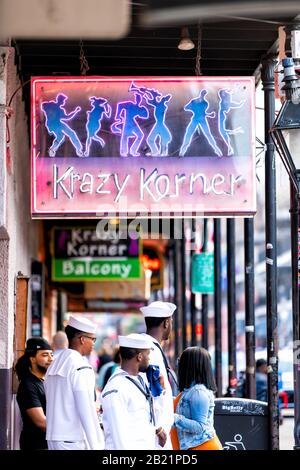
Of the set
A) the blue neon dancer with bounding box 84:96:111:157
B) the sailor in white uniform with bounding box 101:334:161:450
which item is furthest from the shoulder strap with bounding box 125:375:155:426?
the blue neon dancer with bounding box 84:96:111:157

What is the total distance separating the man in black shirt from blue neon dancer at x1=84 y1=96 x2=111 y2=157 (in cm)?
191

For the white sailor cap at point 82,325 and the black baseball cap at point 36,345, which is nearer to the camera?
the white sailor cap at point 82,325

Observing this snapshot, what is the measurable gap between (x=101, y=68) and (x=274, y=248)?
113 inches

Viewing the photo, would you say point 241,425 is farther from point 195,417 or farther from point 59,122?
point 59,122

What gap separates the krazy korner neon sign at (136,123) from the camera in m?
9.05

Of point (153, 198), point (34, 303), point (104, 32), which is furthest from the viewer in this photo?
point (34, 303)

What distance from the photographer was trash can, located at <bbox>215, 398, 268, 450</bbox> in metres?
10.7

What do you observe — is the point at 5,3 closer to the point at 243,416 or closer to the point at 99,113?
the point at 99,113

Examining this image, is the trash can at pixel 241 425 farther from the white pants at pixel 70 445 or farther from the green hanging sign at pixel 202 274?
the green hanging sign at pixel 202 274

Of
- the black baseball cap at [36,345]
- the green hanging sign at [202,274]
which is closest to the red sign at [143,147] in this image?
the black baseball cap at [36,345]

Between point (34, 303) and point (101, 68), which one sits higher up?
point (101, 68)

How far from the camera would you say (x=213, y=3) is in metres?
4.30

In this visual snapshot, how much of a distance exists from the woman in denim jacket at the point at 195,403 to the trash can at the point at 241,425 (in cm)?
252

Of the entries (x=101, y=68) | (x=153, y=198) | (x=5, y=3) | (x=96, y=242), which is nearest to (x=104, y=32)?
(x=5, y=3)
